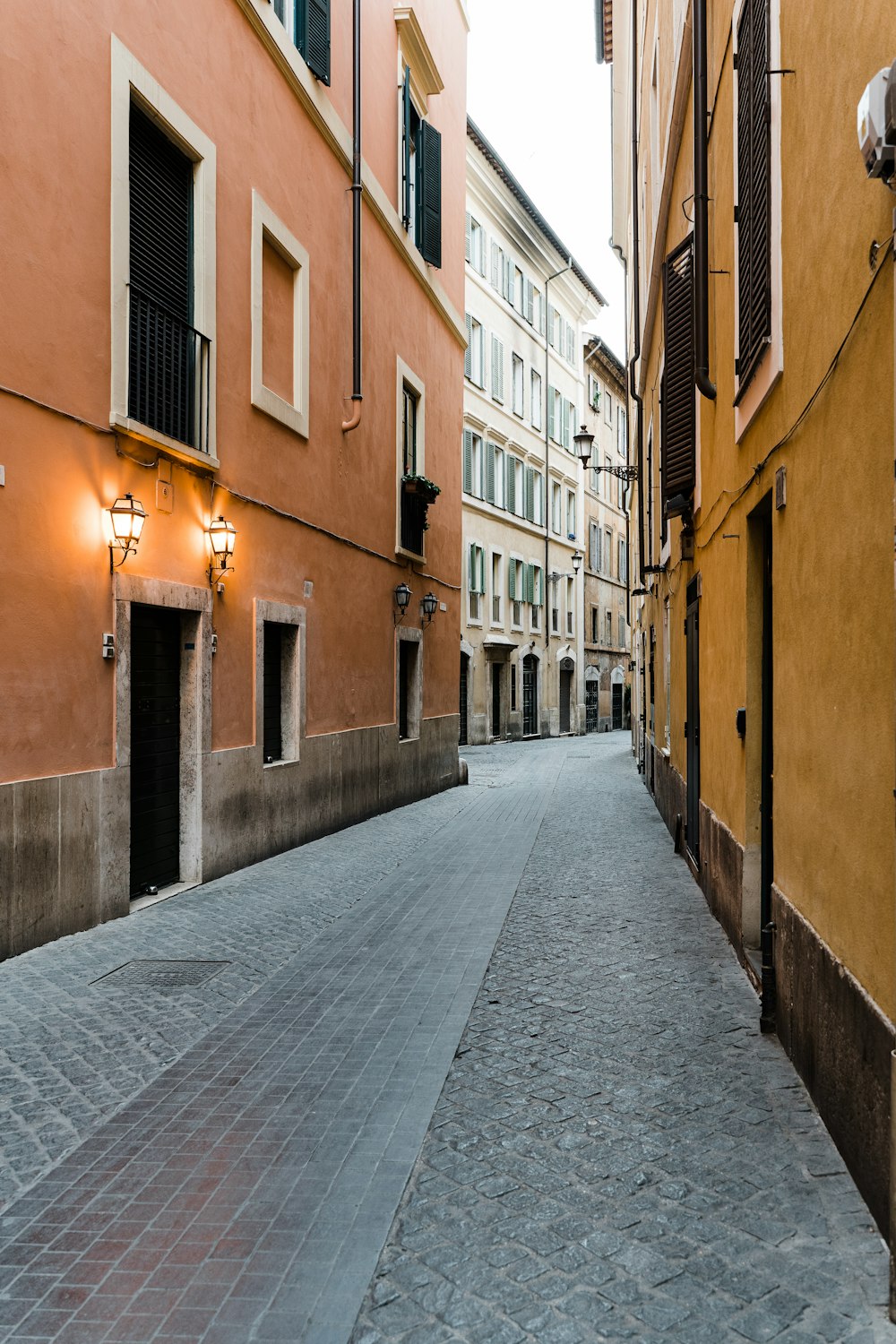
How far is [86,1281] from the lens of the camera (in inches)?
120

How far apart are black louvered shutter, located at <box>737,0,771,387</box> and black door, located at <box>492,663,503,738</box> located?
28.0m

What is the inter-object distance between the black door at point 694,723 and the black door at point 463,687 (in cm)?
2132

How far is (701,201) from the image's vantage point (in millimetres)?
7801

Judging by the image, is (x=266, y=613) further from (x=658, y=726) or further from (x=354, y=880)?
(x=658, y=726)

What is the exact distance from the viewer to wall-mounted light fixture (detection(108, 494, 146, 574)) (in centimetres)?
777

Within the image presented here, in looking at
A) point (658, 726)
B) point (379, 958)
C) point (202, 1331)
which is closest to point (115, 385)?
point (379, 958)

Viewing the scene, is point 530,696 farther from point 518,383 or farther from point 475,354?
point 475,354

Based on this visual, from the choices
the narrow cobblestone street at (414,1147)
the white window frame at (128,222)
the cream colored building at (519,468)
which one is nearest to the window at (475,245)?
the cream colored building at (519,468)

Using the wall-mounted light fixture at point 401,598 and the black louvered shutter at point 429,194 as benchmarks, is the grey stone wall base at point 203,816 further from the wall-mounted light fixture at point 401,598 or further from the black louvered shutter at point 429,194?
the black louvered shutter at point 429,194

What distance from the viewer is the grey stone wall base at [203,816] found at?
6777mm

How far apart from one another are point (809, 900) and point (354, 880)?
581 cm

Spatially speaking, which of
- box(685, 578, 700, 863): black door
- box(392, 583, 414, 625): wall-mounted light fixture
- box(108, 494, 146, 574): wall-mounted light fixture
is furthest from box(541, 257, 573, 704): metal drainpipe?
box(108, 494, 146, 574): wall-mounted light fixture

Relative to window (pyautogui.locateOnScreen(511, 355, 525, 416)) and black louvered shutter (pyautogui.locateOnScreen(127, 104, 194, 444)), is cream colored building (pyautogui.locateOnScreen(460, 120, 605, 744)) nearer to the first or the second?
window (pyautogui.locateOnScreen(511, 355, 525, 416))

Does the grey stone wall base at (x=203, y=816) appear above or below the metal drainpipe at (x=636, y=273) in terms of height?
below
